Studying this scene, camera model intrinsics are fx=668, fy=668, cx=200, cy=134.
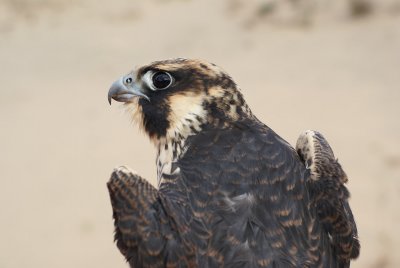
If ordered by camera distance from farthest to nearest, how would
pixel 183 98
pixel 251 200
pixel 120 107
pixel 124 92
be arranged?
pixel 120 107 → pixel 124 92 → pixel 183 98 → pixel 251 200

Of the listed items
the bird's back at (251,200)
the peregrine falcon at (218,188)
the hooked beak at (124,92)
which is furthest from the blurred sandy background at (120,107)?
the bird's back at (251,200)

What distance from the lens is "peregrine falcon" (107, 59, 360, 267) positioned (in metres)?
3.00

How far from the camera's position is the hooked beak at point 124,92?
12.2ft

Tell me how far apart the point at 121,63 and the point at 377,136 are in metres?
5.11

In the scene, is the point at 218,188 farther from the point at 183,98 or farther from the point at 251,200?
the point at 183,98

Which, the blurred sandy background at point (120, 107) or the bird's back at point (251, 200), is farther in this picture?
the blurred sandy background at point (120, 107)

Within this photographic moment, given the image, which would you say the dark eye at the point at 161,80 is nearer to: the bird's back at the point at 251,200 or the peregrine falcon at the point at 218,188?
the peregrine falcon at the point at 218,188

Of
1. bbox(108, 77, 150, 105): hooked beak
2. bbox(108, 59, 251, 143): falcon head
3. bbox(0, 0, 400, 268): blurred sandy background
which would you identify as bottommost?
bbox(108, 59, 251, 143): falcon head

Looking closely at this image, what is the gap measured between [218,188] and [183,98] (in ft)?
1.90

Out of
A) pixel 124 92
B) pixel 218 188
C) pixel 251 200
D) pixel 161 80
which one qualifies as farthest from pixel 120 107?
pixel 251 200

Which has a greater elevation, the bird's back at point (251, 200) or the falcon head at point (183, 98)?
the falcon head at point (183, 98)

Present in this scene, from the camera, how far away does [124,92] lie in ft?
12.2

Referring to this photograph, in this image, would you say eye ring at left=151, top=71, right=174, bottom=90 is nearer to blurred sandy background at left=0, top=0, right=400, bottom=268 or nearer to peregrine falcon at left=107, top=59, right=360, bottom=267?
peregrine falcon at left=107, top=59, right=360, bottom=267

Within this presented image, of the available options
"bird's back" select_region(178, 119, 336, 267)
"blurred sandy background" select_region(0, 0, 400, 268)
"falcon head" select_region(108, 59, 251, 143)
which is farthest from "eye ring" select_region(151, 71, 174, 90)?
"blurred sandy background" select_region(0, 0, 400, 268)
